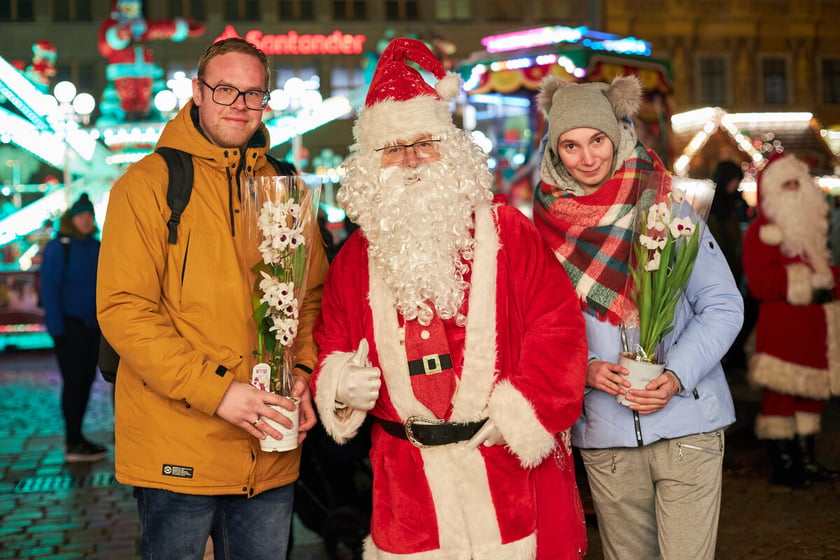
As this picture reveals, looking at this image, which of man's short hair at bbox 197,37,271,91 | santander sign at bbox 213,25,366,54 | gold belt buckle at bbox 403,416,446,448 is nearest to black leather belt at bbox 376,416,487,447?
gold belt buckle at bbox 403,416,446,448

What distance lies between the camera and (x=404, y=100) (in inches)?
121

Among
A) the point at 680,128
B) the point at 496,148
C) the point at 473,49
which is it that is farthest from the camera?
the point at 473,49

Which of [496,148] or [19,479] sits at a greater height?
[496,148]

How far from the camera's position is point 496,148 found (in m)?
12.8

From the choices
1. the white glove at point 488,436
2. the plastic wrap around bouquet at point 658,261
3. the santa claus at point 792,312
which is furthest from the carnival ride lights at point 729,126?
the white glove at point 488,436

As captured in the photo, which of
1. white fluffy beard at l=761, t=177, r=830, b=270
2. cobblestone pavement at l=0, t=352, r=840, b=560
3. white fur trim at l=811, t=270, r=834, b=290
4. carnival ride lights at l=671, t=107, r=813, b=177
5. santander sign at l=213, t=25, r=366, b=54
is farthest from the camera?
santander sign at l=213, t=25, r=366, b=54

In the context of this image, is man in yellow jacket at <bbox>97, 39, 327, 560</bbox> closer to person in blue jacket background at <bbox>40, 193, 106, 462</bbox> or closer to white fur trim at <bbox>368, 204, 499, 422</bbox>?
white fur trim at <bbox>368, 204, 499, 422</bbox>

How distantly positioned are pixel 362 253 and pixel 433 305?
1.17 feet

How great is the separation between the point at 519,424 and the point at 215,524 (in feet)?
3.64

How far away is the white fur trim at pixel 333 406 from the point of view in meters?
2.91

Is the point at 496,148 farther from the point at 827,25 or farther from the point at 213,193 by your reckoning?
the point at 827,25

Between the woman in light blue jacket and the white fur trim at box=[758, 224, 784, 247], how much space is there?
126 inches

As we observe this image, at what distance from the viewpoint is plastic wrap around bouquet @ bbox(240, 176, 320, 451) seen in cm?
294

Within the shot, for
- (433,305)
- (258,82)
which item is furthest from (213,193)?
(433,305)
